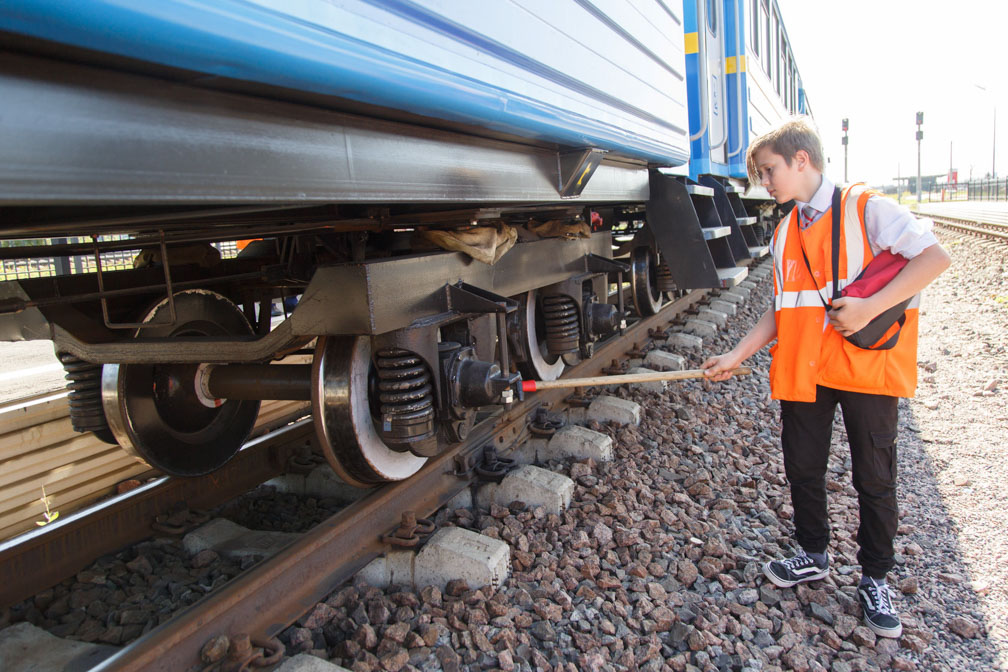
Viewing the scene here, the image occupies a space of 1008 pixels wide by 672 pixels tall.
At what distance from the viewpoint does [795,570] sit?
2.59 metres

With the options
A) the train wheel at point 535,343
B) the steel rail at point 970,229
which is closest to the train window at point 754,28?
the train wheel at point 535,343

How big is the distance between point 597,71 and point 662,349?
3.33 meters

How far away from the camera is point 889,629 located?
230 cm

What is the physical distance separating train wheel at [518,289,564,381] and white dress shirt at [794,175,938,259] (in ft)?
6.26

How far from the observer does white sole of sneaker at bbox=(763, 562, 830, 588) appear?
255 cm

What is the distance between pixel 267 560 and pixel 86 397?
1352 mm

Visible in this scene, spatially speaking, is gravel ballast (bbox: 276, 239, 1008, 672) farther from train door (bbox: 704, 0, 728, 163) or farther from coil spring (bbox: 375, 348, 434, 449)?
train door (bbox: 704, 0, 728, 163)

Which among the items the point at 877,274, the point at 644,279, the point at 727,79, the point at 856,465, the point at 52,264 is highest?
the point at 727,79

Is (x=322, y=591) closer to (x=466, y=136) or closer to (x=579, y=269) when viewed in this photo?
(x=466, y=136)

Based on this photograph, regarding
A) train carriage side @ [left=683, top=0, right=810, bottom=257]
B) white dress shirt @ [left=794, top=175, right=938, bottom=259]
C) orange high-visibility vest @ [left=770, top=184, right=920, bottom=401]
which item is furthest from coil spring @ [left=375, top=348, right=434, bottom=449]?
train carriage side @ [left=683, top=0, right=810, bottom=257]

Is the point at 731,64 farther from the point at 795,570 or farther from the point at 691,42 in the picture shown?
the point at 795,570

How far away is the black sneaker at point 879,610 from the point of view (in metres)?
2.31

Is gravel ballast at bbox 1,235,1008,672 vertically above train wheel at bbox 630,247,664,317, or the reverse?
train wheel at bbox 630,247,664,317

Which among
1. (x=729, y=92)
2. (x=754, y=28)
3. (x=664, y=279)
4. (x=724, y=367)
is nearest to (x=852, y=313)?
(x=724, y=367)
